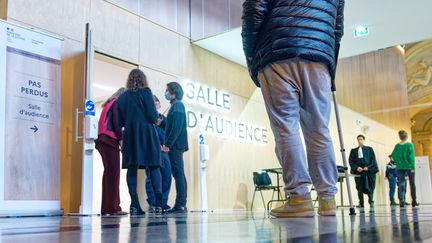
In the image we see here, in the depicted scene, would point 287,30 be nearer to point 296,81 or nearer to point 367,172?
point 296,81

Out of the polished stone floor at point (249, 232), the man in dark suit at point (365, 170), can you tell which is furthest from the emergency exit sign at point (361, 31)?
the polished stone floor at point (249, 232)

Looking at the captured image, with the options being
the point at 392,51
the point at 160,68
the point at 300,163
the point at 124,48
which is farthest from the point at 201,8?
the point at 392,51

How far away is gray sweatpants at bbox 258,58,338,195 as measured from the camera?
2555mm

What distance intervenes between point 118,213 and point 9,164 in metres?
1.35

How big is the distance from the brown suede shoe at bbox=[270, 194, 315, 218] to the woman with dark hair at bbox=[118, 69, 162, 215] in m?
2.58

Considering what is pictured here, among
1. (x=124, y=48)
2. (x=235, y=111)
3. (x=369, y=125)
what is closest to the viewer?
(x=124, y=48)

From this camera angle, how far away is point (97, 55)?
22.2 feet

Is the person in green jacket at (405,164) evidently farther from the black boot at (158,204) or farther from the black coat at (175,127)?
the black boot at (158,204)

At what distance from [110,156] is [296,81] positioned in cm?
305

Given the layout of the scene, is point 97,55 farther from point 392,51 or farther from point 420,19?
point 392,51

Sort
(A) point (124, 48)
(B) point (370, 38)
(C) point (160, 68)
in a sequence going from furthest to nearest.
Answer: (B) point (370, 38)
(C) point (160, 68)
(A) point (124, 48)

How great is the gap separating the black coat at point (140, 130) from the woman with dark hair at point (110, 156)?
29 cm

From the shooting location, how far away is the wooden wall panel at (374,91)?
47.1ft

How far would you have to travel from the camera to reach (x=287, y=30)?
8.65ft
